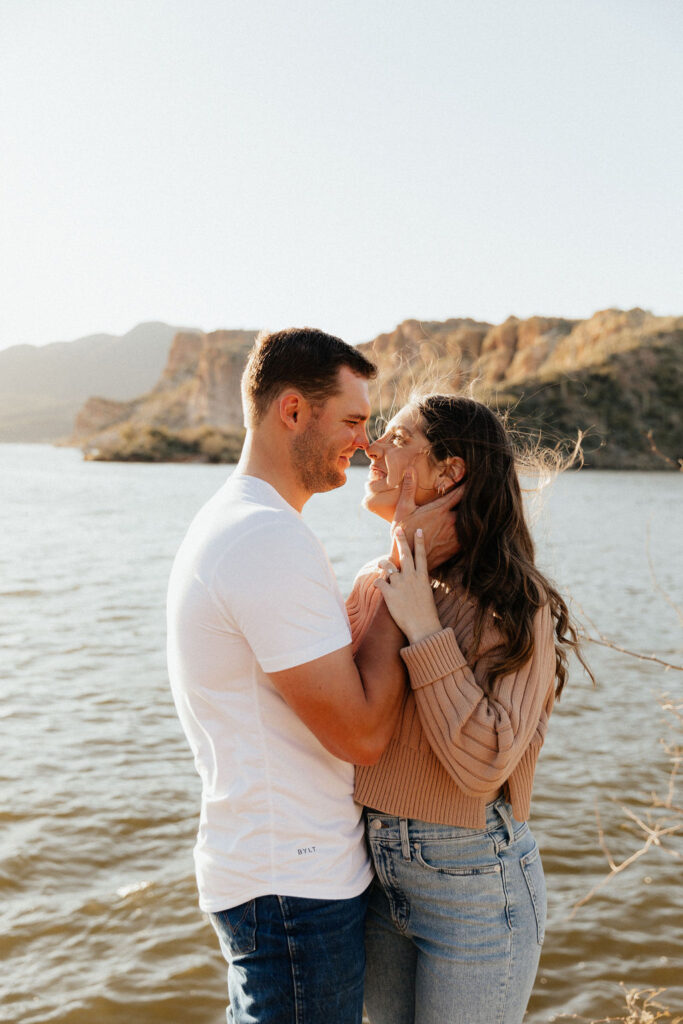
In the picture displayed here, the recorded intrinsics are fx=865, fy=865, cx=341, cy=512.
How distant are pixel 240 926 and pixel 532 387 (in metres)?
77.9

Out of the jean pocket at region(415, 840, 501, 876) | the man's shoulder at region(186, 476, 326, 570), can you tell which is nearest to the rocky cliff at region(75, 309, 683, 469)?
the man's shoulder at region(186, 476, 326, 570)

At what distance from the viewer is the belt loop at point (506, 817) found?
89.0 inches

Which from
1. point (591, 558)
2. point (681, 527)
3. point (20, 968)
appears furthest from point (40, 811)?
point (681, 527)

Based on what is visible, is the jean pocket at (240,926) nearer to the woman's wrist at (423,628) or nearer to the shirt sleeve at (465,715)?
the shirt sleeve at (465,715)

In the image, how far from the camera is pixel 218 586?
2.05 metres

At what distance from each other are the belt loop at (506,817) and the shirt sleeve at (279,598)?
0.66 metres

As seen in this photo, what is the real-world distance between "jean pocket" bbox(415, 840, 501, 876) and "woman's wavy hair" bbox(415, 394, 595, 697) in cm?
59

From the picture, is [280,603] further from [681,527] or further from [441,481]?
[681,527]

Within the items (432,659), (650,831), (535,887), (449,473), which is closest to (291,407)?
(449,473)

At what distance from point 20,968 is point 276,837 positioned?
3.85 metres

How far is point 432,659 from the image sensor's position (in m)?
2.15

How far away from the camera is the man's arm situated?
78.4 inches

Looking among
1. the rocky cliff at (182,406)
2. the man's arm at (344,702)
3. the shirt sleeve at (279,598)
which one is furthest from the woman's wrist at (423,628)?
the rocky cliff at (182,406)

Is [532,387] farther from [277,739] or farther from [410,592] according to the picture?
[277,739]
